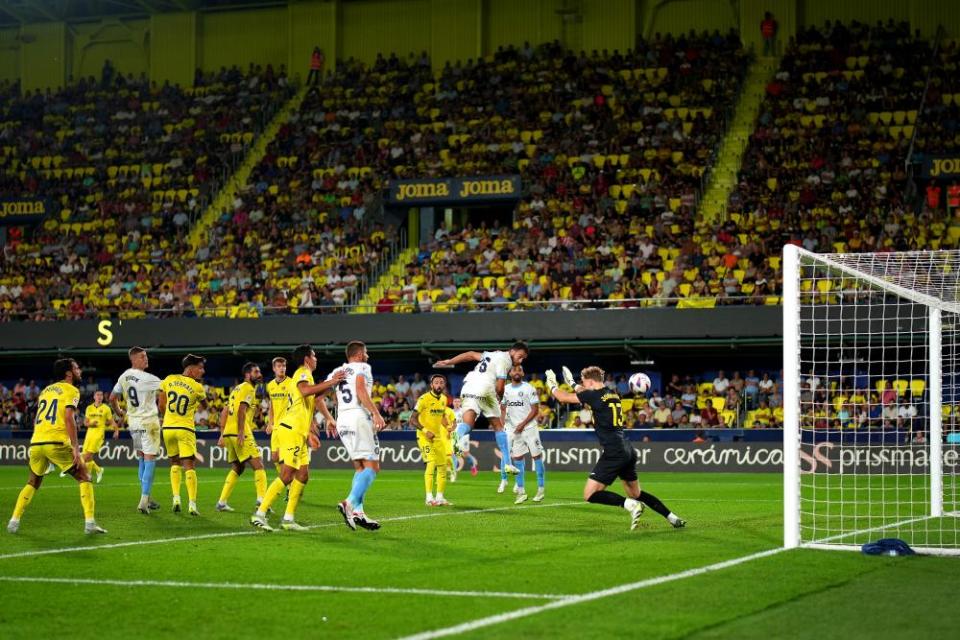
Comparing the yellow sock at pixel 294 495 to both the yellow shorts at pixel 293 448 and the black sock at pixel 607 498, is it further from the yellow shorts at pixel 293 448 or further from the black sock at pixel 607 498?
the black sock at pixel 607 498

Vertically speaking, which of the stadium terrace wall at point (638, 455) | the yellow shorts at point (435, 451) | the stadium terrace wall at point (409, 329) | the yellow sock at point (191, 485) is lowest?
the stadium terrace wall at point (638, 455)

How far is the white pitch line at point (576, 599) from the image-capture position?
8.91 metres

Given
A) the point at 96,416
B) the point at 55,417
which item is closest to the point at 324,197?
the point at 96,416

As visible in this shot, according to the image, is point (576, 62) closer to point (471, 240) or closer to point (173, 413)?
point (471, 240)

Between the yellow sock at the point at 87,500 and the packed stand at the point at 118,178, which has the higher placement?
the packed stand at the point at 118,178

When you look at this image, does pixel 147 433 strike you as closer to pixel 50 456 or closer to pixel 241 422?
pixel 241 422

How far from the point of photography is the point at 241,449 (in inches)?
781

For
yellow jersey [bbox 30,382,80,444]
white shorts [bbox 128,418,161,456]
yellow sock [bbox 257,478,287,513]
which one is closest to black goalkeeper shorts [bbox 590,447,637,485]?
yellow sock [bbox 257,478,287,513]

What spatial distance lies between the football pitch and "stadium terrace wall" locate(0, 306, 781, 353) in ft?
→ 61.2

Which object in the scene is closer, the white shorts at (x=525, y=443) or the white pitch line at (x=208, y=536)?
the white pitch line at (x=208, y=536)

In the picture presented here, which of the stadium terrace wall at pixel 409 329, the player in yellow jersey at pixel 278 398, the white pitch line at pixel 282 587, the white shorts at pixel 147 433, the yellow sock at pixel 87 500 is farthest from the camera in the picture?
the stadium terrace wall at pixel 409 329

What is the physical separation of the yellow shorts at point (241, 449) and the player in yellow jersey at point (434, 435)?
2.84 meters

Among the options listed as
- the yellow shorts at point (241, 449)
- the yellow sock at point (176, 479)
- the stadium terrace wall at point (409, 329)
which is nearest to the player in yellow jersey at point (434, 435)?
the yellow shorts at point (241, 449)

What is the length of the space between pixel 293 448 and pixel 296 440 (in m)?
0.11
